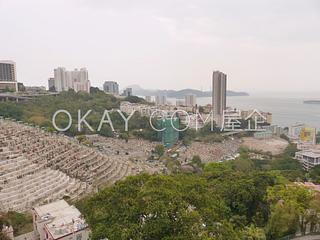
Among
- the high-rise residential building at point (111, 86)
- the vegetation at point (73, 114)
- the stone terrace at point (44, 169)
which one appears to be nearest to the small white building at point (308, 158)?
the vegetation at point (73, 114)

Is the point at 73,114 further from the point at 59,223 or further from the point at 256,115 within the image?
the point at 256,115

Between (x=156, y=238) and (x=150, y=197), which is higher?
(x=150, y=197)

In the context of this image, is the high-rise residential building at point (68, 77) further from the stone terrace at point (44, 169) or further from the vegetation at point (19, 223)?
the vegetation at point (19, 223)

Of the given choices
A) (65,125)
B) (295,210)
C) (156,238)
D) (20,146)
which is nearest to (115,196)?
(156,238)

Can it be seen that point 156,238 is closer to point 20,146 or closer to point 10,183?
point 10,183

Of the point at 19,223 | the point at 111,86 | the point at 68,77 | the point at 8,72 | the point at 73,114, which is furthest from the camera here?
the point at 111,86

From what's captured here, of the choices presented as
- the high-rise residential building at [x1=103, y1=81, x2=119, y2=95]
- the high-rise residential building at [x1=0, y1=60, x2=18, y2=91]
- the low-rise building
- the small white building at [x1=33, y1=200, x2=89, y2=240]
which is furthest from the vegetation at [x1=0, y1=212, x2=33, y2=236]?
the high-rise residential building at [x1=103, y1=81, x2=119, y2=95]

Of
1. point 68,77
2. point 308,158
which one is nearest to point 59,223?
point 308,158
